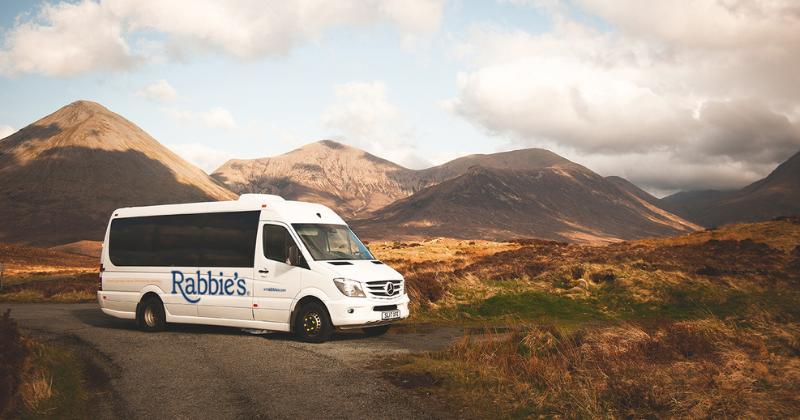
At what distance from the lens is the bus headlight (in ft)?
34.2

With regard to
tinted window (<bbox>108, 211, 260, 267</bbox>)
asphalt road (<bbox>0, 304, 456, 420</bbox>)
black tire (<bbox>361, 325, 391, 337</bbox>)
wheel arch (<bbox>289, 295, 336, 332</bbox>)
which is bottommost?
black tire (<bbox>361, 325, 391, 337</bbox>)

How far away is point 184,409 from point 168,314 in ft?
21.6

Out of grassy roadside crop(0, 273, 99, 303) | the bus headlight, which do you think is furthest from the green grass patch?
grassy roadside crop(0, 273, 99, 303)

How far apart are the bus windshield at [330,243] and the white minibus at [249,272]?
0.09 feet

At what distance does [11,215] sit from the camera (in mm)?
177750

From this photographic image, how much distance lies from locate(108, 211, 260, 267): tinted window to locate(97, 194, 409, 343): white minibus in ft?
0.08

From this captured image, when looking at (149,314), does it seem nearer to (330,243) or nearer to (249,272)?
(249,272)

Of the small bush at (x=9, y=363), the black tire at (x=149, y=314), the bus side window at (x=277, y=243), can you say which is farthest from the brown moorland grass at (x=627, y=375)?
the black tire at (x=149, y=314)

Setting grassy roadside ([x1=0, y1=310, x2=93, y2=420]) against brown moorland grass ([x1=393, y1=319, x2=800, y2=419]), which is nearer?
brown moorland grass ([x1=393, y1=319, x2=800, y2=419])

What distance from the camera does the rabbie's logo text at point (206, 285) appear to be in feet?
37.7

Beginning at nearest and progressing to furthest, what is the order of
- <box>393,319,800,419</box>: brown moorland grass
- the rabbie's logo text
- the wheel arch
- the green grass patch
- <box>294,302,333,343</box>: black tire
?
<box>393,319,800,419</box>: brown moorland grass
the green grass patch
<box>294,302,333,343</box>: black tire
the wheel arch
the rabbie's logo text

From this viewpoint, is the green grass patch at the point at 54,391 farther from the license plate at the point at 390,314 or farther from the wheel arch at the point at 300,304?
the license plate at the point at 390,314

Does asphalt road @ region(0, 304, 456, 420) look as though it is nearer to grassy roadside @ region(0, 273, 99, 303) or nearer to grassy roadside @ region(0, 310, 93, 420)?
grassy roadside @ region(0, 310, 93, 420)

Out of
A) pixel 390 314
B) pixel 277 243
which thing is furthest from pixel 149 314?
pixel 390 314
